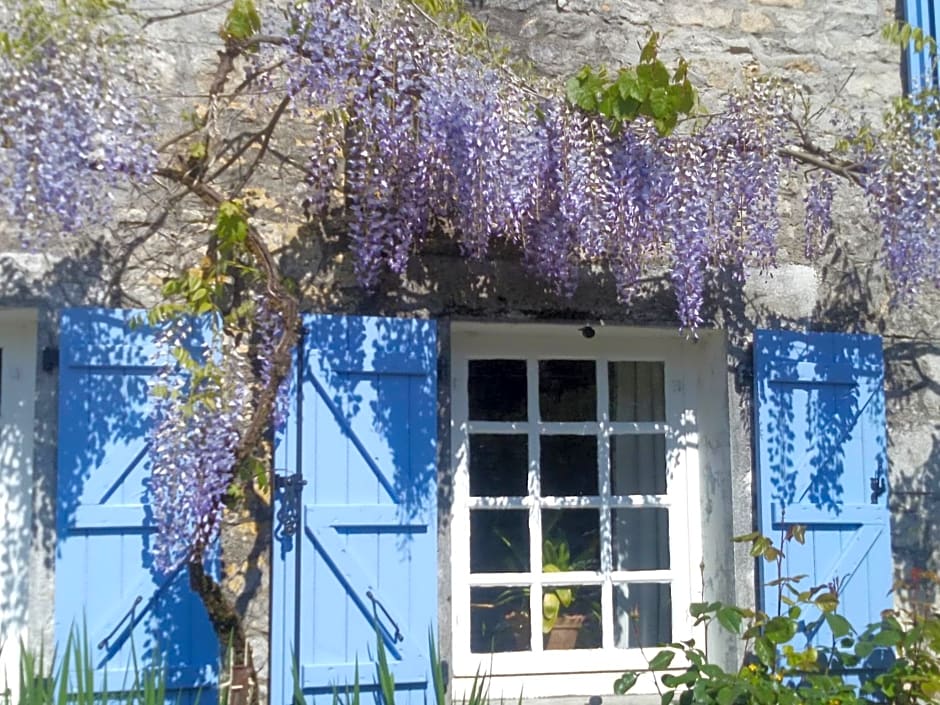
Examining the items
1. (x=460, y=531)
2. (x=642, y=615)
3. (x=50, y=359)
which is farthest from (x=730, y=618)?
(x=50, y=359)

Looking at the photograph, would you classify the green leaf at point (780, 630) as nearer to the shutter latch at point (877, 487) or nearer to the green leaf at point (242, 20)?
the shutter latch at point (877, 487)

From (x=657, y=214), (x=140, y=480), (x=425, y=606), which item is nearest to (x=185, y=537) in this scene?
(x=140, y=480)

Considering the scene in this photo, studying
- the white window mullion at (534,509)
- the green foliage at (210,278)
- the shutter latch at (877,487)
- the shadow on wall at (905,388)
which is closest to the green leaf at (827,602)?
the shutter latch at (877,487)

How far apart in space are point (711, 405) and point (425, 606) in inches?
50.3

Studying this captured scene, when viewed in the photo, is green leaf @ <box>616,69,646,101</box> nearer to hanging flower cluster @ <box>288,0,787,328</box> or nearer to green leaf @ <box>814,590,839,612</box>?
hanging flower cluster @ <box>288,0,787,328</box>

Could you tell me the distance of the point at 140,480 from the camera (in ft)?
11.7

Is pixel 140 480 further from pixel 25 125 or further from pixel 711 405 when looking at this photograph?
pixel 711 405

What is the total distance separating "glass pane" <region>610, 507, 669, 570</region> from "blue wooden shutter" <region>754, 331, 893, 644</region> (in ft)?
1.26

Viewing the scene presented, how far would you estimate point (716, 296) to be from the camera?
13.9ft

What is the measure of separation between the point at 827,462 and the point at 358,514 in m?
1.62

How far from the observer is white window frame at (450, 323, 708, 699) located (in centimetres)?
407

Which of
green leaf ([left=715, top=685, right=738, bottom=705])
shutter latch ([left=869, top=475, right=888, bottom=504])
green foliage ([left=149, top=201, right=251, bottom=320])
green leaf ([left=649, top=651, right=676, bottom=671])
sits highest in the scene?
green foliage ([left=149, top=201, right=251, bottom=320])

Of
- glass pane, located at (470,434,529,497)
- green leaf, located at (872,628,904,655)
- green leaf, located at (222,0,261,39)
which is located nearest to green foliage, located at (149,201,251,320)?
green leaf, located at (222,0,261,39)

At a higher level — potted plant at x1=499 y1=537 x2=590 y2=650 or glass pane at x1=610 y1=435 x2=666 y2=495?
glass pane at x1=610 y1=435 x2=666 y2=495
